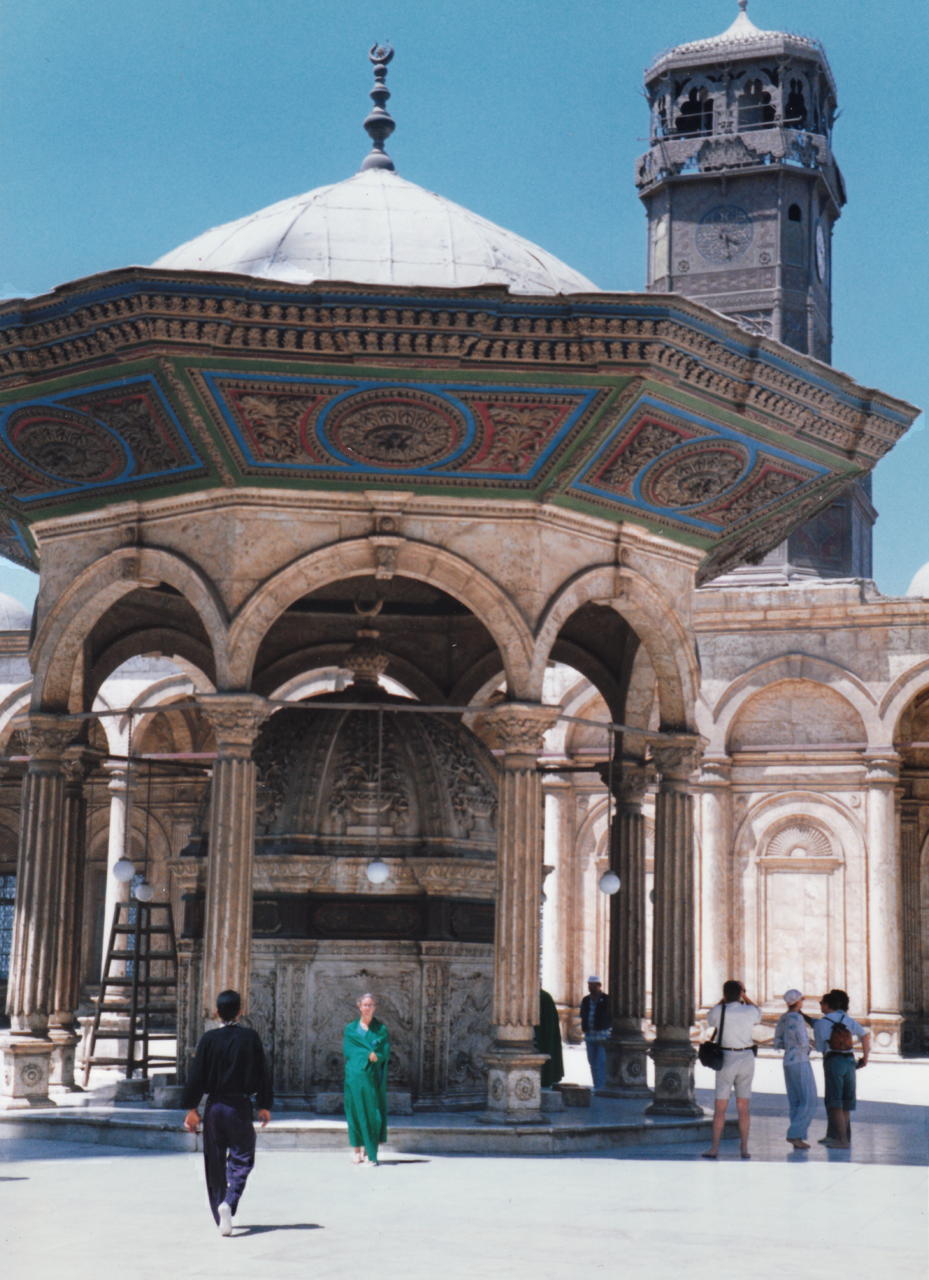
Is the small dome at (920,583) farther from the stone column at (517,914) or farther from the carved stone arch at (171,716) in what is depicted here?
the stone column at (517,914)

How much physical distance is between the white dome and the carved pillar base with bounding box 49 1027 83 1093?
6069 mm

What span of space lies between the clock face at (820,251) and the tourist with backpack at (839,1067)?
32.1 metres

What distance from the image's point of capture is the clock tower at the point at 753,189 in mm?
41281

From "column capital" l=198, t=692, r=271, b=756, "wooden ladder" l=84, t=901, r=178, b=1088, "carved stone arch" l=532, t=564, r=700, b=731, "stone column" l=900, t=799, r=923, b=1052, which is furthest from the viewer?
"stone column" l=900, t=799, r=923, b=1052

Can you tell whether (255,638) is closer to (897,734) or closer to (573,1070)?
(573,1070)

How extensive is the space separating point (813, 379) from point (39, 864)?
6752 mm

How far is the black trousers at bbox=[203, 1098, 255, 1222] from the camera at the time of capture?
8.44m

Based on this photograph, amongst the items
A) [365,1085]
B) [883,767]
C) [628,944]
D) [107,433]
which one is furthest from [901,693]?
[365,1085]

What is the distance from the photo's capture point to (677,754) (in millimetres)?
14156

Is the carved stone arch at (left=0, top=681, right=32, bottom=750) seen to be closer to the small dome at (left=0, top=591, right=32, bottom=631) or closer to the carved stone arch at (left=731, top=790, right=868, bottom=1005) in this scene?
the small dome at (left=0, top=591, right=32, bottom=631)

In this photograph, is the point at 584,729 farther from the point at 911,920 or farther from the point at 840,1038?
the point at 840,1038

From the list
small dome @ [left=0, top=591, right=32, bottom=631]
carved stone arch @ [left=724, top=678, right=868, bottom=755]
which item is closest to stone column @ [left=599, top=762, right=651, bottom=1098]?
carved stone arch @ [left=724, top=678, right=868, bottom=755]

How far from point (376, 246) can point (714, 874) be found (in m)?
14.3

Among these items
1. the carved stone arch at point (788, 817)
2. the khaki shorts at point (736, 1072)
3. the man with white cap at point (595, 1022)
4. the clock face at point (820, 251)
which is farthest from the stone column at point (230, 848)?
the clock face at point (820, 251)
